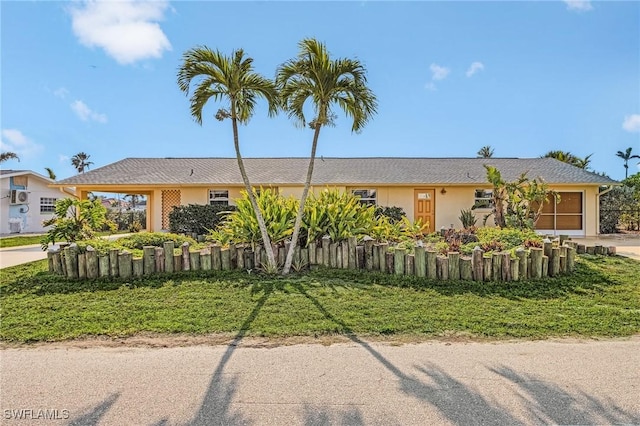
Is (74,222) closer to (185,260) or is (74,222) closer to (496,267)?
(185,260)

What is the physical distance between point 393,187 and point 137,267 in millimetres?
12333

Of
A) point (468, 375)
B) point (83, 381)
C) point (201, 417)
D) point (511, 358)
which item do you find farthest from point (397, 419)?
point (83, 381)

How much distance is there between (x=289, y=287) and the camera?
595cm

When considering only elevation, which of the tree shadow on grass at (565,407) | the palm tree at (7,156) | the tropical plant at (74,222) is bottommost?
the tree shadow on grass at (565,407)

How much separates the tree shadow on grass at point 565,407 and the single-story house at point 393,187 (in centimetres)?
1346

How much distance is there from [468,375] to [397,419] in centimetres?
98

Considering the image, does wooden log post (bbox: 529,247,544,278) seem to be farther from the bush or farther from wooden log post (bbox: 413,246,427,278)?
the bush

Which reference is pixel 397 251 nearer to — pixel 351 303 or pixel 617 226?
pixel 351 303

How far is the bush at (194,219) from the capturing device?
14281 millimetres

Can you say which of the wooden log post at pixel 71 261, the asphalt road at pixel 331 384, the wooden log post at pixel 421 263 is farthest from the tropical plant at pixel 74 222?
the wooden log post at pixel 421 263

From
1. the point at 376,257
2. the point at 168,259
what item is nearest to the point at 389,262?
the point at 376,257

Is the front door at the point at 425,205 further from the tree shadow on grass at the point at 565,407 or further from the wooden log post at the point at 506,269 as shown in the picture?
the tree shadow on grass at the point at 565,407

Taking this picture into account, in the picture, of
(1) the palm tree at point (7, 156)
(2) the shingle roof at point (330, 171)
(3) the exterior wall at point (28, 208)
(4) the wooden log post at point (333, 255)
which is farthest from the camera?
(1) the palm tree at point (7, 156)

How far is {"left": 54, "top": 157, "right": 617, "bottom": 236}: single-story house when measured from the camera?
16281 millimetres
